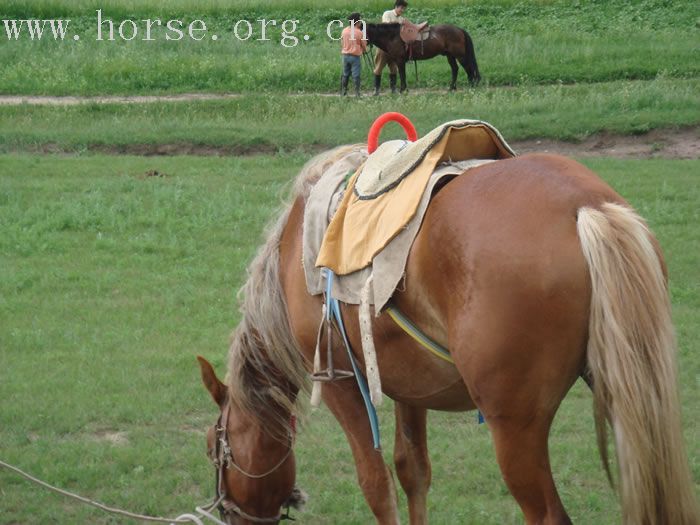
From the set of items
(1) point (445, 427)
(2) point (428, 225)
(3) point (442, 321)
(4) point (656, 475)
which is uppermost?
(2) point (428, 225)

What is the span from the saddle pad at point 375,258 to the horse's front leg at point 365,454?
0.40 metres

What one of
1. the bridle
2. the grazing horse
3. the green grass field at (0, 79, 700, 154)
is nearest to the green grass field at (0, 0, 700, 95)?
the grazing horse

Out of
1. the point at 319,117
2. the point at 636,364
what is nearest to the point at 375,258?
the point at 636,364

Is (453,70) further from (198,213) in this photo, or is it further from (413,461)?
(413,461)

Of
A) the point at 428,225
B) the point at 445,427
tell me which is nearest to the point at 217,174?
the point at 445,427

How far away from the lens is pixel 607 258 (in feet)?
9.41

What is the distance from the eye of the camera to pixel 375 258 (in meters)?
3.45

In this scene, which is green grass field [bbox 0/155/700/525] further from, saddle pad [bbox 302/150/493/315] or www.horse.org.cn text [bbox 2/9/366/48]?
www.horse.org.cn text [bbox 2/9/366/48]

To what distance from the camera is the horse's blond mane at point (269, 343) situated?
13.7 ft

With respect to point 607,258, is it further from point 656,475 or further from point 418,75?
point 418,75

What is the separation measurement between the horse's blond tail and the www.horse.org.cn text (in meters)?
20.3

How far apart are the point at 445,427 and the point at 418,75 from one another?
16150mm

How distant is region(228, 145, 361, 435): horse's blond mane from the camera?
418 centimetres

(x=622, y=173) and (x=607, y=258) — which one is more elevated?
(x=607, y=258)
